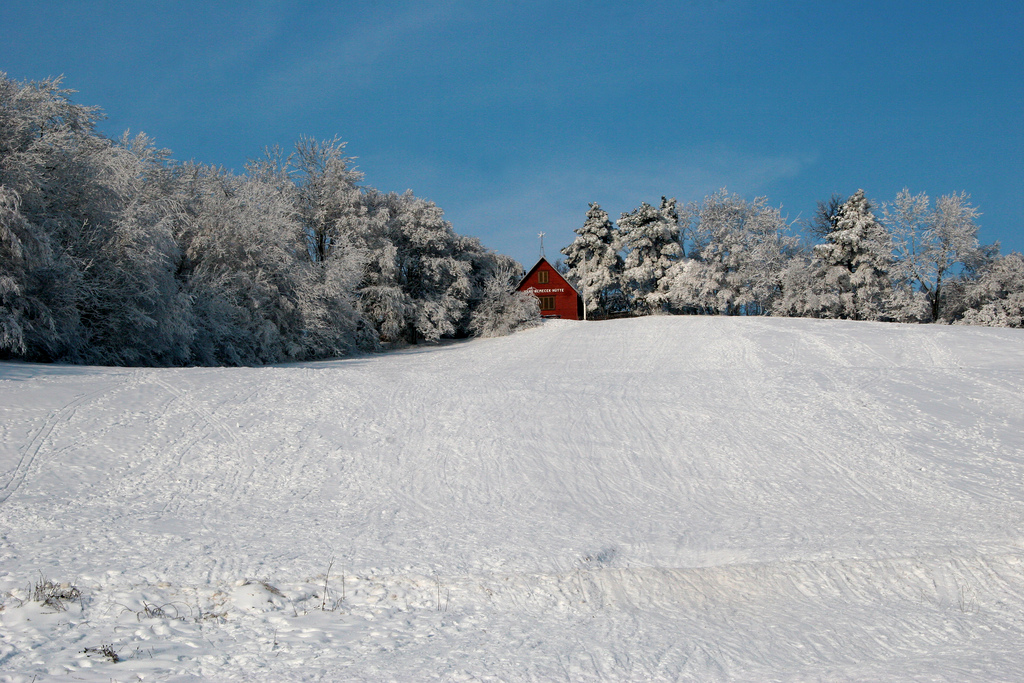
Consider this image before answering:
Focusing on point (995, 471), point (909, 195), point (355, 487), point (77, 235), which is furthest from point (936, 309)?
point (77, 235)

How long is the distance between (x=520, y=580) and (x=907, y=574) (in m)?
5.42

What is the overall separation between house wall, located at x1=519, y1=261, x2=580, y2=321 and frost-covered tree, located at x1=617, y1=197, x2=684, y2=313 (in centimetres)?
488

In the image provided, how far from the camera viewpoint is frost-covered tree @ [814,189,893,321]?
4462 cm

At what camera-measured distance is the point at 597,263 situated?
5875 centimetres

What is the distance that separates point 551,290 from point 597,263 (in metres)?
6.18

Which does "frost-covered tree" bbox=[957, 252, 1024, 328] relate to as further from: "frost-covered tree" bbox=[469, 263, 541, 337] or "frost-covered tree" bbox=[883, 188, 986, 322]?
"frost-covered tree" bbox=[469, 263, 541, 337]

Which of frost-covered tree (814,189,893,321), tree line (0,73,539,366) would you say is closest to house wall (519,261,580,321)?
tree line (0,73,539,366)

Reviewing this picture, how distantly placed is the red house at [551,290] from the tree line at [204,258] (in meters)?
6.47

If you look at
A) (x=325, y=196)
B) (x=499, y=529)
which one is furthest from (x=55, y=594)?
(x=325, y=196)

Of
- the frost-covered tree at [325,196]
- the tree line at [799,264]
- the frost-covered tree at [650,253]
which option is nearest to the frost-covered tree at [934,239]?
the tree line at [799,264]

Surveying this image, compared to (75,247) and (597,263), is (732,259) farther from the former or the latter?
(75,247)

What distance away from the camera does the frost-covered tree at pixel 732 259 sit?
5025 cm

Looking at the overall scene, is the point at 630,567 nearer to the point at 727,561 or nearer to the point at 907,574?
the point at 727,561

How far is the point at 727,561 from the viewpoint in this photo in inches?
361
